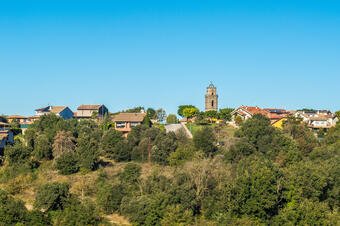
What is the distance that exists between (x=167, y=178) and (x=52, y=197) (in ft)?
33.4

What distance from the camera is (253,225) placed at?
2794cm

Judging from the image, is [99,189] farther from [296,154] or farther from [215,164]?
[296,154]

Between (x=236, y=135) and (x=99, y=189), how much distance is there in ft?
67.4

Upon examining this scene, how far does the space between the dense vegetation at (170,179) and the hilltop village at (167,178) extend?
3.4 inches

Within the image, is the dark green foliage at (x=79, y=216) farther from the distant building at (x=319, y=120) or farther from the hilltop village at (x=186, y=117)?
the distant building at (x=319, y=120)

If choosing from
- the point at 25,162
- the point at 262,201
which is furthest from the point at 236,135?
the point at 25,162

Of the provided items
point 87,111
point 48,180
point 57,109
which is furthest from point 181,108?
point 48,180

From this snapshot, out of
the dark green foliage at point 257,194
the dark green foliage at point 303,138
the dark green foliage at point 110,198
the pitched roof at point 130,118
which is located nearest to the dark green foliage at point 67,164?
the dark green foliage at point 110,198

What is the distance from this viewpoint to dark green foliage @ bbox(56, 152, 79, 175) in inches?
1537

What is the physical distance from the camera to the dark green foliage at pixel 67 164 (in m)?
39.0

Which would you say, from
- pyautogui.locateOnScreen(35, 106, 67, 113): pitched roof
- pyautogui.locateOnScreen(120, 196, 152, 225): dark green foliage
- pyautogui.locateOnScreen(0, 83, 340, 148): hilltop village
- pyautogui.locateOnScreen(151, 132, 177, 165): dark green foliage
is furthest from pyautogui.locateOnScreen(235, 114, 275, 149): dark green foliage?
pyautogui.locateOnScreen(35, 106, 67, 113): pitched roof

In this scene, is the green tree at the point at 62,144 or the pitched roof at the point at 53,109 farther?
the pitched roof at the point at 53,109

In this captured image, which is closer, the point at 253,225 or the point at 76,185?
the point at 253,225

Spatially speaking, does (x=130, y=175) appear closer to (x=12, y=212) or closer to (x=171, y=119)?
(x=12, y=212)
